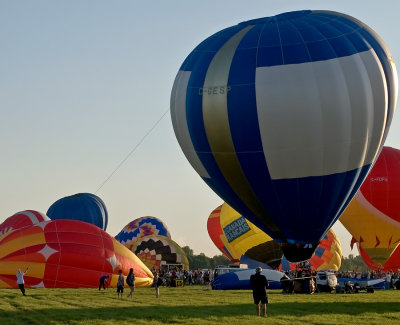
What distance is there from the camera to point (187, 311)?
22.0m

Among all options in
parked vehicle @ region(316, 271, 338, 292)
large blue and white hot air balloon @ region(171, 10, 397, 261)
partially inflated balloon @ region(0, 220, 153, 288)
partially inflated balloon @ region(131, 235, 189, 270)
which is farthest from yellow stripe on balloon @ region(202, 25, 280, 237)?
partially inflated balloon @ region(131, 235, 189, 270)

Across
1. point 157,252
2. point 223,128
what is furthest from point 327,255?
point 223,128

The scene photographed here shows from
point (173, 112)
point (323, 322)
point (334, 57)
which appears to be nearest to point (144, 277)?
point (173, 112)

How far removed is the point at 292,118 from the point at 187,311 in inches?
296

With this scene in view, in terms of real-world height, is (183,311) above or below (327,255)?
below

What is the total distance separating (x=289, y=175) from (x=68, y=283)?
13719 mm

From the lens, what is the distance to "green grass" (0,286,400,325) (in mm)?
19172

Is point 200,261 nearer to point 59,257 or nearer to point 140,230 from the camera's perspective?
point 140,230

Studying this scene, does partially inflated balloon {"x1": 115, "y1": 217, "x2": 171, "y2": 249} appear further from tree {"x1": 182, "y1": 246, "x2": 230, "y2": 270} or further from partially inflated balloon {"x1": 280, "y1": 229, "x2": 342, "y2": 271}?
tree {"x1": 182, "y1": 246, "x2": 230, "y2": 270}

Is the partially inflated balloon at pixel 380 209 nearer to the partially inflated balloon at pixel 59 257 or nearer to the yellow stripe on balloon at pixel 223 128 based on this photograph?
the partially inflated balloon at pixel 59 257

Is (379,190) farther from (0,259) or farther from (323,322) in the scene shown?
(323,322)

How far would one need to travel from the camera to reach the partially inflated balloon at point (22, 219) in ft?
180

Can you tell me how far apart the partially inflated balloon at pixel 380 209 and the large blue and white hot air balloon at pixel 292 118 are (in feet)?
69.2

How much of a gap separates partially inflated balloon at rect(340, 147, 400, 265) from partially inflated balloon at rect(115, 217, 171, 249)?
1904cm
